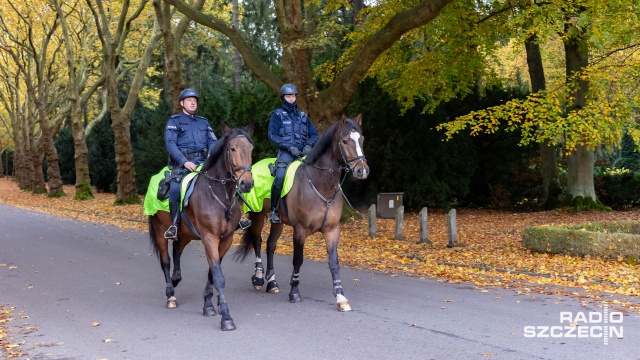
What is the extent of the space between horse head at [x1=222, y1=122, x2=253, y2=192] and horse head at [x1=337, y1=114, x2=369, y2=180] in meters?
1.31

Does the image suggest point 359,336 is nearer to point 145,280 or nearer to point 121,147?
point 145,280

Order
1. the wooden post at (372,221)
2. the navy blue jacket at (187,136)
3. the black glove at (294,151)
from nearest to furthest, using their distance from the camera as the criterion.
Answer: the navy blue jacket at (187,136)
the black glove at (294,151)
the wooden post at (372,221)

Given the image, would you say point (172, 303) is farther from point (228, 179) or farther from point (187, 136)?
point (187, 136)

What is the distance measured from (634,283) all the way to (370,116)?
17.8 meters

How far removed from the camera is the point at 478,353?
6.72 metres

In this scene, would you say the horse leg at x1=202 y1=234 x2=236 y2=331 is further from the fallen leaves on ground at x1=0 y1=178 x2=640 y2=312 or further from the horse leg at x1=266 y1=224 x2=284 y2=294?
the fallen leaves on ground at x1=0 y1=178 x2=640 y2=312

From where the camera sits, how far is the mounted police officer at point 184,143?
929 cm

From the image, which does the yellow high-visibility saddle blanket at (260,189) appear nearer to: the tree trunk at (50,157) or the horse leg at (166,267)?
the horse leg at (166,267)

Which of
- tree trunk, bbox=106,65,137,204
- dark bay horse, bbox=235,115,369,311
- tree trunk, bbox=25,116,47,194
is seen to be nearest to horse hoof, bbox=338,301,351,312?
dark bay horse, bbox=235,115,369,311

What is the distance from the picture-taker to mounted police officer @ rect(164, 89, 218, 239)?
366 inches

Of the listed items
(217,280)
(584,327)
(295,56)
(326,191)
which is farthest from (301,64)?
(584,327)

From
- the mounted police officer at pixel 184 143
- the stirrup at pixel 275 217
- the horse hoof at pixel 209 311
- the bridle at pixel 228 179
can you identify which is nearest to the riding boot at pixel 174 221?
the mounted police officer at pixel 184 143

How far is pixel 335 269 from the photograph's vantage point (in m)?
9.11

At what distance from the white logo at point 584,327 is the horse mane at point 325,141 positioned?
11.2 feet
